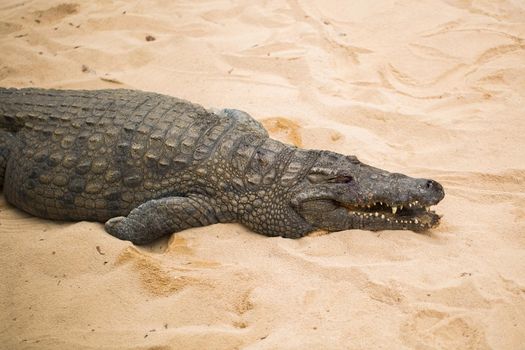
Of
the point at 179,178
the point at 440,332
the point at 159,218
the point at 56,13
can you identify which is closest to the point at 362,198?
the point at 440,332

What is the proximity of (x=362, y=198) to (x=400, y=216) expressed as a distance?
284 mm

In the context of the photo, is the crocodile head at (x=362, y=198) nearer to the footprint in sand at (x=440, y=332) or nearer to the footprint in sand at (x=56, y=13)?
the footprint in sand at (x=440, y=332)

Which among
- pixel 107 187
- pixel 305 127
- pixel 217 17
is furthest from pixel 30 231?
pixel 217 17

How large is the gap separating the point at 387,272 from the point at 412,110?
2.47 meters

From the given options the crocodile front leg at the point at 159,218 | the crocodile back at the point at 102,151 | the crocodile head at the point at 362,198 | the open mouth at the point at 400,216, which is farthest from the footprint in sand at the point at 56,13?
the open mouth at the point at 400,216

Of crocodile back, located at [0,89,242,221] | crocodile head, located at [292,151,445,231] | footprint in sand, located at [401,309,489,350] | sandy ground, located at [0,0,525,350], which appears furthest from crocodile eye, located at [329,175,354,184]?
footprint in sand, located at [401,309,489,350]

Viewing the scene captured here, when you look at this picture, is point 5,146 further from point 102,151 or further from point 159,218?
point 159,218

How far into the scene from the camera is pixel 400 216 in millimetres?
3904

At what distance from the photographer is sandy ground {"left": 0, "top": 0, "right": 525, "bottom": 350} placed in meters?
3.10

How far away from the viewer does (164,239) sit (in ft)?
13.8

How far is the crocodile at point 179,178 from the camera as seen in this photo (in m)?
3.98

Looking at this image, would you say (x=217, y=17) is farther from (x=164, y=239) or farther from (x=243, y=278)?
(x=243, y=278)

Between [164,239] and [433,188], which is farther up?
[433,188]

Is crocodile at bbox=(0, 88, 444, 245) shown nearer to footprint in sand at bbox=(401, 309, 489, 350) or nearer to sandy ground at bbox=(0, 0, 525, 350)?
sandy ground at bbox=(0, 0, 525, 350)
